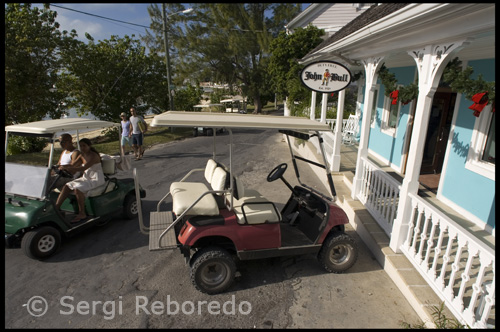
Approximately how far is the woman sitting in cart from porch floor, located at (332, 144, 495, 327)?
4.43 meters

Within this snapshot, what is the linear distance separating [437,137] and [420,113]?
320 cm

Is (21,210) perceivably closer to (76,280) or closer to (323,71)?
(76,280)

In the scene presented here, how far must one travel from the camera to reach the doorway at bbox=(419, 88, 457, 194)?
5816mm

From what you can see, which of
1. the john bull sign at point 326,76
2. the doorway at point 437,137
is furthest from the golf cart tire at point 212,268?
the doorway at point 437,137

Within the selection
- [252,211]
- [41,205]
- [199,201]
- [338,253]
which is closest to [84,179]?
[41,205]

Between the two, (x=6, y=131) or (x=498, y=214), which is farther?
(x=6, y=131)

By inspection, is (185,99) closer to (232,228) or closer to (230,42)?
(230,42)

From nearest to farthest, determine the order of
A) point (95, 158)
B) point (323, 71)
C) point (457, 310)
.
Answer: point (457, 310)
point (95, 158)
point (323, 71)

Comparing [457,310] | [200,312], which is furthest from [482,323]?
[200,312]

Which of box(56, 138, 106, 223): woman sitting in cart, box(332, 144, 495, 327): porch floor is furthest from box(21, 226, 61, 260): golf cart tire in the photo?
box(332, 144, 495, 327): porch floor

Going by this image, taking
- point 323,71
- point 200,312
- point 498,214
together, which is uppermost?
point 323,71

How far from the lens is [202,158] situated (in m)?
9.88

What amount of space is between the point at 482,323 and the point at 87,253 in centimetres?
480

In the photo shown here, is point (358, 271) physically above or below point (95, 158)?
below
